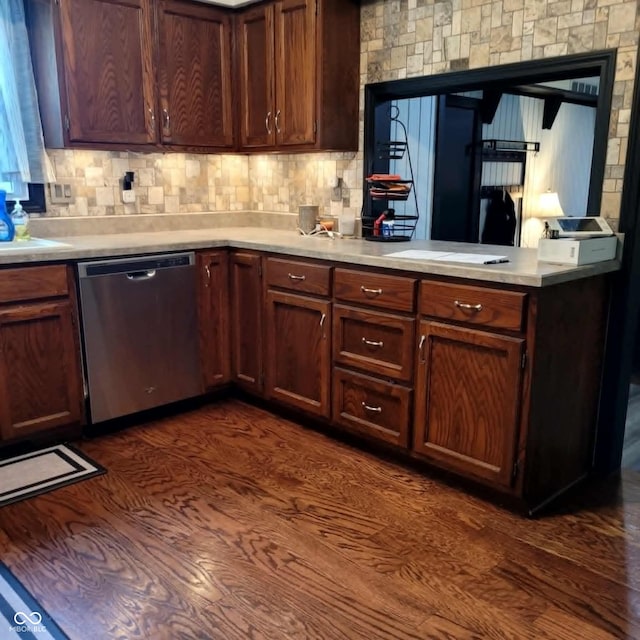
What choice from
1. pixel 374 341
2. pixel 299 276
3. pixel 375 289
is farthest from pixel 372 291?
pixel 299 276

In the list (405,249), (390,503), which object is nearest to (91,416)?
(390,503)

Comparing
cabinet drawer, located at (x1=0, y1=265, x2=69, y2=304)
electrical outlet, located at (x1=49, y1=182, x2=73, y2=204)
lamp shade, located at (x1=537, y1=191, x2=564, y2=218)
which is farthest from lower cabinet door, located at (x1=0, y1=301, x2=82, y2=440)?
lamp shade, located at (x1=537, y1=191, x2=564, y2=218)

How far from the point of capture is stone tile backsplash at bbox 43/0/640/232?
2.44 m

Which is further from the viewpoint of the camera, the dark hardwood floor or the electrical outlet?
the electrical outlet

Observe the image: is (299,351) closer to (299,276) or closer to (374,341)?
(299,276)

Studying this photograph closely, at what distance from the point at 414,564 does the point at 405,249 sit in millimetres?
1417

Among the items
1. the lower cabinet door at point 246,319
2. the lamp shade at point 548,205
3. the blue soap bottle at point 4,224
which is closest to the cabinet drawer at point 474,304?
the lower cabinet door at point 246,319

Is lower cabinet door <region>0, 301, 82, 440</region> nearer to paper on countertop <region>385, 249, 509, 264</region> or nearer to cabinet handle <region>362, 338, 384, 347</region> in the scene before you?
cabinet handle <region>362, 338, 384, 347</region>

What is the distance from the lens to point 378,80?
327 cm

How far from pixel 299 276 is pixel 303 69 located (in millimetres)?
1147

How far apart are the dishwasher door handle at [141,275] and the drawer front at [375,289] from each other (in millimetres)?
920

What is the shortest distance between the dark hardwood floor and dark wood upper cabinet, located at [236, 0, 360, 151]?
5.69 feet

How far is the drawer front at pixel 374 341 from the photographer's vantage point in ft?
8.46

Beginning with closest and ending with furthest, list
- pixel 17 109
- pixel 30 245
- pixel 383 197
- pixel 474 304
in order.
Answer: pixel 474 304, pixel 30 245, pixel 17 109, pixel 383 197
